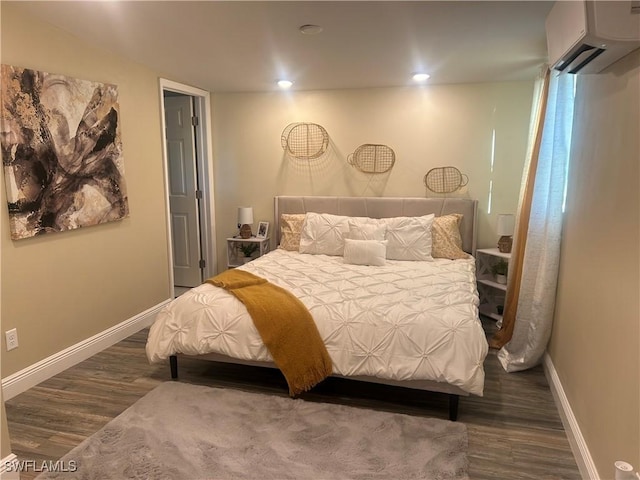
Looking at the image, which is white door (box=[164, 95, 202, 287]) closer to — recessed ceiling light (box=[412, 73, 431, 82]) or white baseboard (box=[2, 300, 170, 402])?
white baseboard (box=[2, 300, 170, 402])

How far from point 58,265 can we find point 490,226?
12.5ft

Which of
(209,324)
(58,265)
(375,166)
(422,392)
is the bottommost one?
(422,392)

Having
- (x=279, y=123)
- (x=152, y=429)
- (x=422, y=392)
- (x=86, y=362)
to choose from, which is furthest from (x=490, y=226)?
(x=86, y=362)

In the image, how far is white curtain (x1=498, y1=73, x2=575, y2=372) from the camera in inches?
113

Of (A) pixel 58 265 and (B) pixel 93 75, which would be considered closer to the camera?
(A) pixel 58 265

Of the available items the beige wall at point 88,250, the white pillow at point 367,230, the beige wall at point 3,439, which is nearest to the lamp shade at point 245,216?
the beige wall at point 88,250

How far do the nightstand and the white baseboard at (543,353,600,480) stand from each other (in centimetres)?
299

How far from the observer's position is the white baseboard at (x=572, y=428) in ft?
6.63

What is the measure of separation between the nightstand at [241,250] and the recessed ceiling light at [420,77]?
2258mm

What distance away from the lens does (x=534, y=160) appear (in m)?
3.23

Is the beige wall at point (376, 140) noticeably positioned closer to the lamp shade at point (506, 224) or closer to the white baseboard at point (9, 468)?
the lamp shade at point (506, 224)

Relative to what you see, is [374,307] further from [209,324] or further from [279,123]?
[279,123]

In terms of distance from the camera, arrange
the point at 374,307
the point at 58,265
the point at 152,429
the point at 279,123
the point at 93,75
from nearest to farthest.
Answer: the point at 152,429 → the point at 374,307 → the point at 58,265 → the point at 93,75 → the point at 279,123

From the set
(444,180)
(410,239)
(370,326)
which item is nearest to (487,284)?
(410,239)
